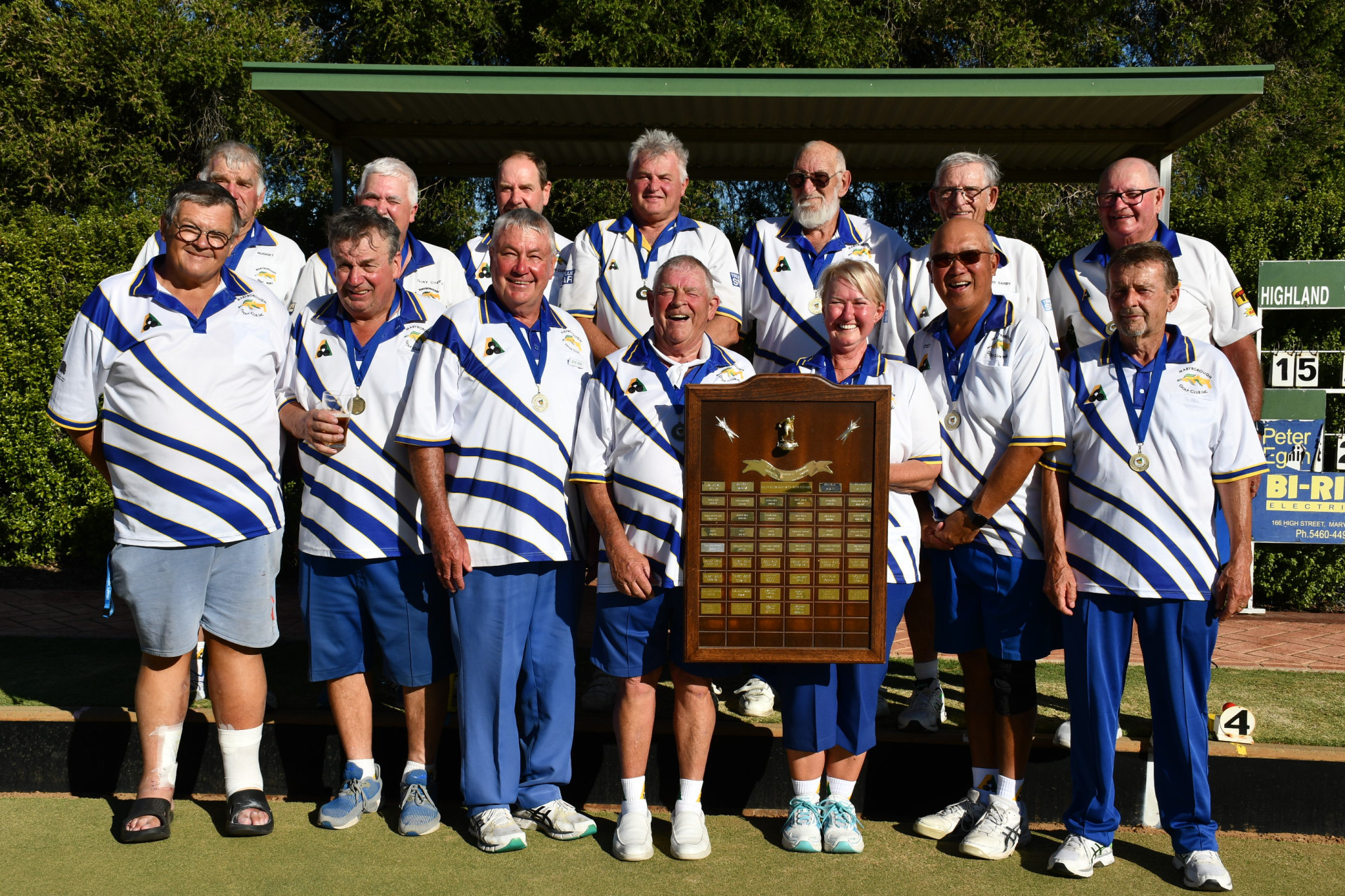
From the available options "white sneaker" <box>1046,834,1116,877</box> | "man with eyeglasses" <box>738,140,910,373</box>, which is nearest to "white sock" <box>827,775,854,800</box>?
"white sneaker" <box>1046,834,1116,877</box>

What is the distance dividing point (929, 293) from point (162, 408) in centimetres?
281

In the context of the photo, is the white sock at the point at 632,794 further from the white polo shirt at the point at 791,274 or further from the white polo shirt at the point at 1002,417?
the white polo shirt at the point at 791,274

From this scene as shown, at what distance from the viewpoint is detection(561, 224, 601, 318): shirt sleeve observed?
172 inches

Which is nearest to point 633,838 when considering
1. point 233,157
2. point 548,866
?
point 548,866

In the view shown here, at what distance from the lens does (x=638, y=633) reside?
11.5 feet

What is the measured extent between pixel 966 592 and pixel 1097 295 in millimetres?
1288

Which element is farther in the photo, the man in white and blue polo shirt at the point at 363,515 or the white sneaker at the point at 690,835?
the man in white and blue polo shirt at the point at 363,515

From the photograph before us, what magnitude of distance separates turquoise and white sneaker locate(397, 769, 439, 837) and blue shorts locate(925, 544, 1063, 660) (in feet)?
6.18

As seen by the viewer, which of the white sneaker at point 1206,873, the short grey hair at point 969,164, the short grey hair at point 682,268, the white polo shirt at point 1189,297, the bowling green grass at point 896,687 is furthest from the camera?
the bowling green grass at point 896,687

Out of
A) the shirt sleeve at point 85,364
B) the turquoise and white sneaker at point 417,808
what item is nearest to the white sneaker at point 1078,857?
the turquoise and white sneaker at point 417,808

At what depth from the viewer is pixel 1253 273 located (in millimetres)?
7266

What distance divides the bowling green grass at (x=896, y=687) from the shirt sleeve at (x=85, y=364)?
151 cm

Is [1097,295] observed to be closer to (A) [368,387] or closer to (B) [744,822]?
(B) [744,822]

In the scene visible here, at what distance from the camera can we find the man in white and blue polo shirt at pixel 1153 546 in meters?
3.33
